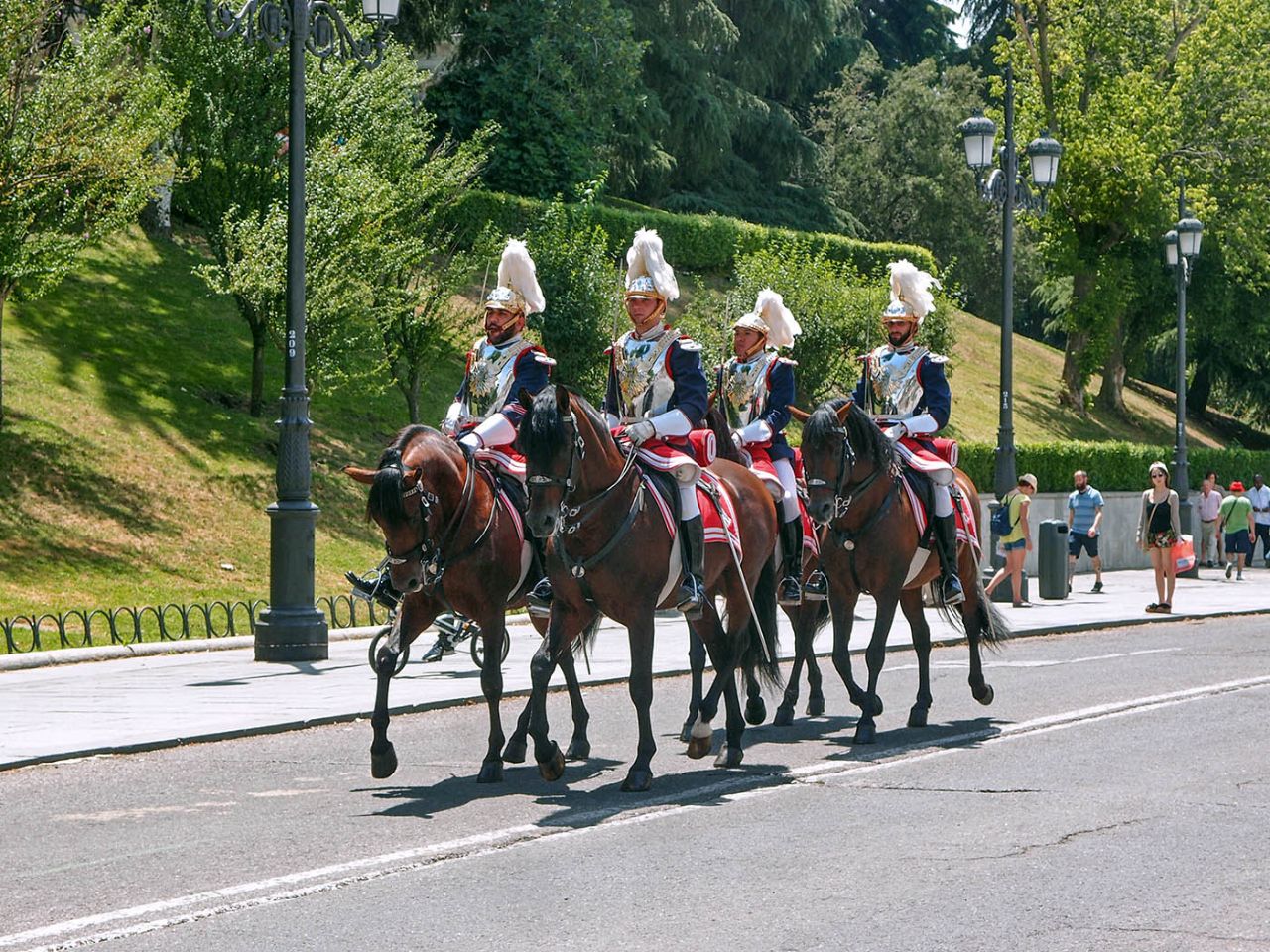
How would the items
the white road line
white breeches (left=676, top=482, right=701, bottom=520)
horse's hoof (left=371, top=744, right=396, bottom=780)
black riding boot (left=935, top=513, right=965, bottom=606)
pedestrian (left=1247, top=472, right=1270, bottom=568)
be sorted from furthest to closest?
pedestrian (left=1247, top=472, right=1270, bottom=568), black riding boot (left=935, top=513, right=965, bottom=606), white breeches (left=676, top=482, right=701, bottom=520), horse's hoof (left=371, top=744, right=396, bottom=780), the white road line

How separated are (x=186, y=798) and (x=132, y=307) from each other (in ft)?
72.8

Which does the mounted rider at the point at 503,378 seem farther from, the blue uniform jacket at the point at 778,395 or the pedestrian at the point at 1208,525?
the pedestrian at the point at 1208,525

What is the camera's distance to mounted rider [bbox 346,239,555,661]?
1132 cm

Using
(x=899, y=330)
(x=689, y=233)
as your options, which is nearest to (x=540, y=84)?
(x=689, y=233)

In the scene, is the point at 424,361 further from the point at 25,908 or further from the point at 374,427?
the point at 25,908

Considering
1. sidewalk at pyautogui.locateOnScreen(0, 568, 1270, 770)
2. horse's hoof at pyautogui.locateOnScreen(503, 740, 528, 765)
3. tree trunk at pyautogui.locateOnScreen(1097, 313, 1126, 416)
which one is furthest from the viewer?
tree trunk at pyautogui.locateOnScreen(1097, 313, 1126, 416)

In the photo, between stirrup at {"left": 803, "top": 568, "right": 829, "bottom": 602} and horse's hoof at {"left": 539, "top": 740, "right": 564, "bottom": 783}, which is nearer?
horse's hoof at {"left": 539, "top": 740, "right": 564, "bottom": 783}

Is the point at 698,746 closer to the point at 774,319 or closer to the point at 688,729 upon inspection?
the point at 688,729

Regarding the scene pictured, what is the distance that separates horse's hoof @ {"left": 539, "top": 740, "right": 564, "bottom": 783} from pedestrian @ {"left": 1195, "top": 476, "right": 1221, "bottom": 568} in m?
33.0

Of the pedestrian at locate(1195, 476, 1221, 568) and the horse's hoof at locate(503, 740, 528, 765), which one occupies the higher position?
the pedestrian at locate(1195, 476, 1221, 568)

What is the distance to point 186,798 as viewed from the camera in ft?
33.4

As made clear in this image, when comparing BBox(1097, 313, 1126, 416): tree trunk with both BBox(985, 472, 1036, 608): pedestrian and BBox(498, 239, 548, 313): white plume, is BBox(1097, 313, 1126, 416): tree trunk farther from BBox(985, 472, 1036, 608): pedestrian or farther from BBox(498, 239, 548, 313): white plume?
BBox(498, 239, 548, 313): white plume

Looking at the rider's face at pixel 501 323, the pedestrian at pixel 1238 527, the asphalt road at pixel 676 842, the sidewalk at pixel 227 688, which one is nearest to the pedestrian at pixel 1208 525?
the pedestrian at pixel 1238 527

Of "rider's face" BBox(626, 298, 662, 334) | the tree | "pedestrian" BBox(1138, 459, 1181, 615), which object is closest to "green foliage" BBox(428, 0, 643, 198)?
the tree
